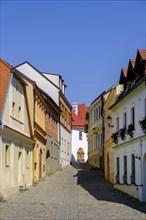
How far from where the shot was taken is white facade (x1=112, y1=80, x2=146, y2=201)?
22344mm

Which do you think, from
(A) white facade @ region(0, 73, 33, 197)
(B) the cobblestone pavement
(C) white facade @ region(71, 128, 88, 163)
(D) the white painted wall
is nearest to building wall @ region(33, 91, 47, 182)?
(A) white facade @ region(0, 73, 33, 197)

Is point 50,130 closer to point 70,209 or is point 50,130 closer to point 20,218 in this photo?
point 70,209

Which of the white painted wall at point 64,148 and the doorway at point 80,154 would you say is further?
the doorway at point 80,154

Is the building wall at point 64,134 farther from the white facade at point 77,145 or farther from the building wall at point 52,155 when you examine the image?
the white facade at point 77,145

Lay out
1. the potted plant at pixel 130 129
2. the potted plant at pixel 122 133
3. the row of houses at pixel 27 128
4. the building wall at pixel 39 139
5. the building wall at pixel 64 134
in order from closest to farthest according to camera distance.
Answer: the row of houses at pixel 27 128 → the potted plant at pixel 130 129 → the potted plant at pixel 122 133 → the building wall at pixel 39 139 → the building wall at pixel 64 134

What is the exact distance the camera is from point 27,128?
30312mm

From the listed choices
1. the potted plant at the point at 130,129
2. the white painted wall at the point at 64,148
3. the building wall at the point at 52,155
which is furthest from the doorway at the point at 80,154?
the potted plant at the point at 130,129

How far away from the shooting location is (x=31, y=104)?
105 feet

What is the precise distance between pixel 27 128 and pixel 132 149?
8.45 metres

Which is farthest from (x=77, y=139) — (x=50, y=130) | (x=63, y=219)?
(x=63, y=219)

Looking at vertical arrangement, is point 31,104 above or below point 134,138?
above

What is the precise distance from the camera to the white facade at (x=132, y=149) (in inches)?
880

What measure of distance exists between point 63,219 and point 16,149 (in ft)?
35.8

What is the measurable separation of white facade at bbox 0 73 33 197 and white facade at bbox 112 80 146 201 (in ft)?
19.9
